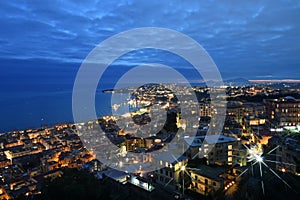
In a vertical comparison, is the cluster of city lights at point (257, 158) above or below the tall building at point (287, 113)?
below

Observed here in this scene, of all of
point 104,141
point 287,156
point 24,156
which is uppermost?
point 287,156

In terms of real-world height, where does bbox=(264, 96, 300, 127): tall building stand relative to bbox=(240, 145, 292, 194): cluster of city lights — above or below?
above

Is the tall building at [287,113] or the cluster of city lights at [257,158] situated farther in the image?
the tall building at [287,113]

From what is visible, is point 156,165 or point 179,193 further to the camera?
point 156,165

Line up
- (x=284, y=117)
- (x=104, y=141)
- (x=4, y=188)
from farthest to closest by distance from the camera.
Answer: (x=284, y=117), (x=104, y=141), (x=4, y=188)

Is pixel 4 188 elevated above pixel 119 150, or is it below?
below

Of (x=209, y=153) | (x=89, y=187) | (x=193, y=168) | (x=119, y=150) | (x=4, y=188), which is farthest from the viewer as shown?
(x=119, y=150)

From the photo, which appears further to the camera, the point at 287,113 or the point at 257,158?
the point at 287,113

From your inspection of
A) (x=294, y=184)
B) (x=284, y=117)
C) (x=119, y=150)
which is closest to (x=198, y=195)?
(x=294, y=184)

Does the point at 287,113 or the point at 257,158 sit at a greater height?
the point at 287,113

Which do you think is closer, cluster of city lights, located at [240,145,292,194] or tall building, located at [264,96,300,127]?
cluster of city lights, located at [240,145,292,194]

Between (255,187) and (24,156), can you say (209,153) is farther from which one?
(24,156)
